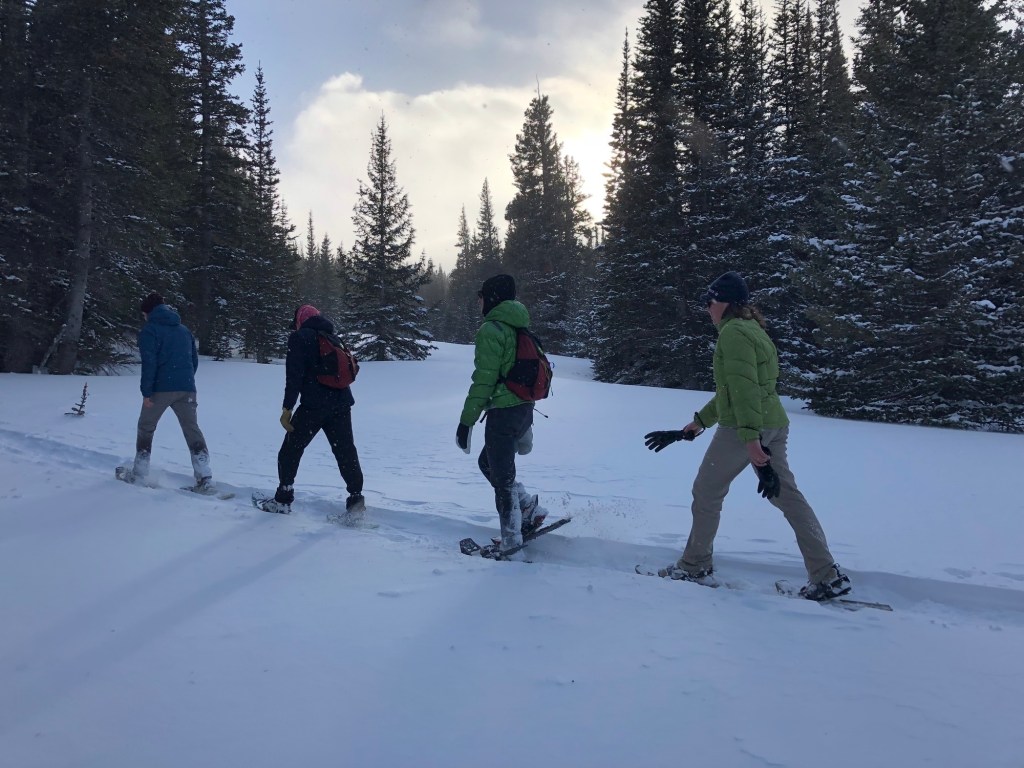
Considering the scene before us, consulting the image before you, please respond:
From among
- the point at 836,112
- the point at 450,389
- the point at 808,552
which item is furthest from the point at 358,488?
the point at 836,112

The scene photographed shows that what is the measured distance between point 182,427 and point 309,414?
192 cm

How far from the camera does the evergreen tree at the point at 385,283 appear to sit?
87.4 ft

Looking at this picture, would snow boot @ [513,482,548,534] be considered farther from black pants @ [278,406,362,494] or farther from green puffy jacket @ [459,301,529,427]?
black pants @ [278,406,362,494]

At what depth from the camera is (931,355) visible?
11398mm

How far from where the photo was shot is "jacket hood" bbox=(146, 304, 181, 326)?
586 centimetres

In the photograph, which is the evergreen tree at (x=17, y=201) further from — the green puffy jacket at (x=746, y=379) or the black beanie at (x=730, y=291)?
the green puffy jacket at (x=746, y=379)

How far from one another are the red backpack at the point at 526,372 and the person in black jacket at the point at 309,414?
5.49 ft

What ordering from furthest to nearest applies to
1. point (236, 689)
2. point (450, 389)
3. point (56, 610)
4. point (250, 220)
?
point (250, 220) → point (450, 389) → point (56, 610) → point (236, 689)

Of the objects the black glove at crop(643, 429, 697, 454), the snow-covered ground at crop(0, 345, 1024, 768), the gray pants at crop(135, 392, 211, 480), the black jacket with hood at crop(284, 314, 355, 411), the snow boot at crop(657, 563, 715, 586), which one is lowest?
the snow-covered ground at crop(0, 345, 1024, 768)

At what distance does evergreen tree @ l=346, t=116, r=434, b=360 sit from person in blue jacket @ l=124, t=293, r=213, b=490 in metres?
20.2

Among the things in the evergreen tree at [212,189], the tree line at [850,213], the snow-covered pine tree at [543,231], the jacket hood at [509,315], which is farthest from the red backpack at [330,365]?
the snow-covered pine tree at [543,231]

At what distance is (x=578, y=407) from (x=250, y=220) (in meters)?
17.8

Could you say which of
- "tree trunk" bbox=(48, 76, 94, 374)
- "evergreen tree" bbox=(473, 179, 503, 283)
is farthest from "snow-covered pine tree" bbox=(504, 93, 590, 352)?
"tree trunk" bbox=(48, 76, 94, 374)

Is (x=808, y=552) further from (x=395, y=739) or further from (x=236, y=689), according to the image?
(x=236, y=689)
